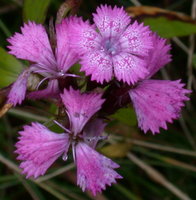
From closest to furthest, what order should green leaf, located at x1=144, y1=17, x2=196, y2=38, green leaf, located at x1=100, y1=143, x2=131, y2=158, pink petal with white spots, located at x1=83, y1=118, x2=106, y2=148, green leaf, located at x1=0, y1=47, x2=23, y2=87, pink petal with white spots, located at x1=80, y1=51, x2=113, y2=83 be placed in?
pink petal with white spots, located at x1=80, y1=51, x2=113, y2=83
pink petal with white spots, located at x1=83, y1=118, x2=106, y2=148
green leaf, located at x1=0, y1=47, x2=23, y2=87
green leaf, located at x1=144, y1=17, x2=196, y2=38
green leaf, located at x1=100, y1=143, x2=131, y2=158

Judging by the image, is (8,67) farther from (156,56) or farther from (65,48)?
(156,56)

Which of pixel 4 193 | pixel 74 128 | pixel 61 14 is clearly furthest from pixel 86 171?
pixel 4 193

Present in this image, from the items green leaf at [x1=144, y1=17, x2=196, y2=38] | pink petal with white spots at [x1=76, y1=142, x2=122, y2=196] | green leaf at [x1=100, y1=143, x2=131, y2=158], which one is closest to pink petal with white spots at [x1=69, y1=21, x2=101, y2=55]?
pink petal with white spots at [x1=76, y1=142, x2=122, y2=196]

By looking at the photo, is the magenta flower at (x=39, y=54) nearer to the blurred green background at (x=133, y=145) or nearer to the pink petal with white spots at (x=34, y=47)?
the pink petal with white spots at (x=34, y=47)

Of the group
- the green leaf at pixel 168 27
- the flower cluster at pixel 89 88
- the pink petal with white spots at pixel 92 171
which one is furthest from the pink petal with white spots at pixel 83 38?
the green leaf at pixel 168 27

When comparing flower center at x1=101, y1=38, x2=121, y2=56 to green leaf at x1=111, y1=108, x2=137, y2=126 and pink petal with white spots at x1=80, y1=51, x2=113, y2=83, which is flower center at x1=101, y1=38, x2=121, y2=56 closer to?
pink petal with white spots at x1=80, y1=51, x2=113, y2=83

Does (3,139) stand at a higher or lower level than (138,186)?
higher

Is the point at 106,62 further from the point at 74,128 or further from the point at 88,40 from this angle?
the point at 74,128

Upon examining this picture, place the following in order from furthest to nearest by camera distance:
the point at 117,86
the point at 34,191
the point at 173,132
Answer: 1. the point at 173,132
2. the point at 34,191
3. the point at 117,86
